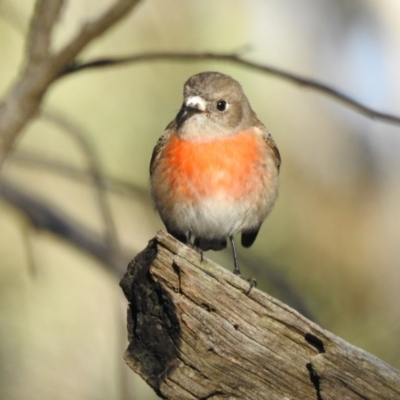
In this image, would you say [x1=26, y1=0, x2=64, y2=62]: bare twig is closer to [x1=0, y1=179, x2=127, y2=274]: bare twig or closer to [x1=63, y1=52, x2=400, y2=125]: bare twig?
[x1=63, y1=52, x2=400, y2=125]: bare twig

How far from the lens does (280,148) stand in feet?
29.0

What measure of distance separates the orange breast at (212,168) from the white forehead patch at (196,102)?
8.7 inches

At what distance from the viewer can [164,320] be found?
10.5 feet

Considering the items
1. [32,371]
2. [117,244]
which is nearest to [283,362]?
[117,244]

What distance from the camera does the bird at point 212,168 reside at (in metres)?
4.71

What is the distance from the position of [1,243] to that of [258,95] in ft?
10.4

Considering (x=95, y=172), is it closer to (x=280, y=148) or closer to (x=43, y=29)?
(x=43, y=29)

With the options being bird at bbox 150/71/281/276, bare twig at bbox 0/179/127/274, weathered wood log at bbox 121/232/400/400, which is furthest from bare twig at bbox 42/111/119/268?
weathered wood log at bbox 121/232/400/400

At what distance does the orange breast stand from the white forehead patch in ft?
0.73

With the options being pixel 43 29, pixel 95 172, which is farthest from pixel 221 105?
pixel 43 29

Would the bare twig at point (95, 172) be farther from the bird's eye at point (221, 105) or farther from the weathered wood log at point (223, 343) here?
the weathered wood log at point (223, 343)

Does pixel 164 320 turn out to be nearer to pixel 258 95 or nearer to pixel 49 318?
pixel 49 318

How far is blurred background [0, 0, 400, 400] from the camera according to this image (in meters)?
7.71

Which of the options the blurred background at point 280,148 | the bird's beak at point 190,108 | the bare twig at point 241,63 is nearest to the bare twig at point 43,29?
the bare twig at point 241,63
